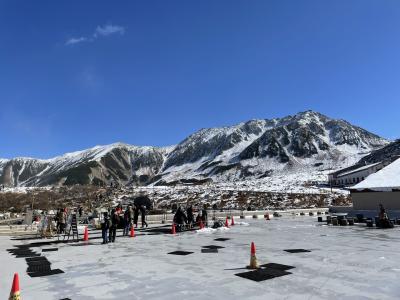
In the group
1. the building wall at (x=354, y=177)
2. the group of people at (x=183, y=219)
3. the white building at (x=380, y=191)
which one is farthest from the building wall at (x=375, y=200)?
the building wall at (x=354, y=177)

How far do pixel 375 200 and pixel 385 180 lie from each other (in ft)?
7.40

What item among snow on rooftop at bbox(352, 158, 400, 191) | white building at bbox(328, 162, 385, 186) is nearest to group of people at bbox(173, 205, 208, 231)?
snow on rooftop at bbox(352, 158, 400, 191)

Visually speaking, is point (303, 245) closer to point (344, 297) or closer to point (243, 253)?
point (243, 253)

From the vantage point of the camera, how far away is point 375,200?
3847 cm

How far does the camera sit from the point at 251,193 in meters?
76.7

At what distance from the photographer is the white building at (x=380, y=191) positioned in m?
36.7

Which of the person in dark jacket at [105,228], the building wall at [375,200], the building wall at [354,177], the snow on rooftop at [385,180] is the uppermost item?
the building wall at [354,177]

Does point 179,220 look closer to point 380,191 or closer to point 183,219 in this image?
point 183,219

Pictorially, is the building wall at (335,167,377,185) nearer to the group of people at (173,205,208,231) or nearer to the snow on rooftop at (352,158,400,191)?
the snow on rooftop at (352,158,400,191)

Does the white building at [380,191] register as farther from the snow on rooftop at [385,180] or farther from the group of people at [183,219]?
the group of people at [183,219]

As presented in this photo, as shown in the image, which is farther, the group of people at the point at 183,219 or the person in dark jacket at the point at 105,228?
the group of people at the point at 183,219

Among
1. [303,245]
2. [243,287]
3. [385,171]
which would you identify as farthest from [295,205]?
[243,287]

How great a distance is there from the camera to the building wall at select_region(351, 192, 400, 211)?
120 ft

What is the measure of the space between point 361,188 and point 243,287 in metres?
33.0
